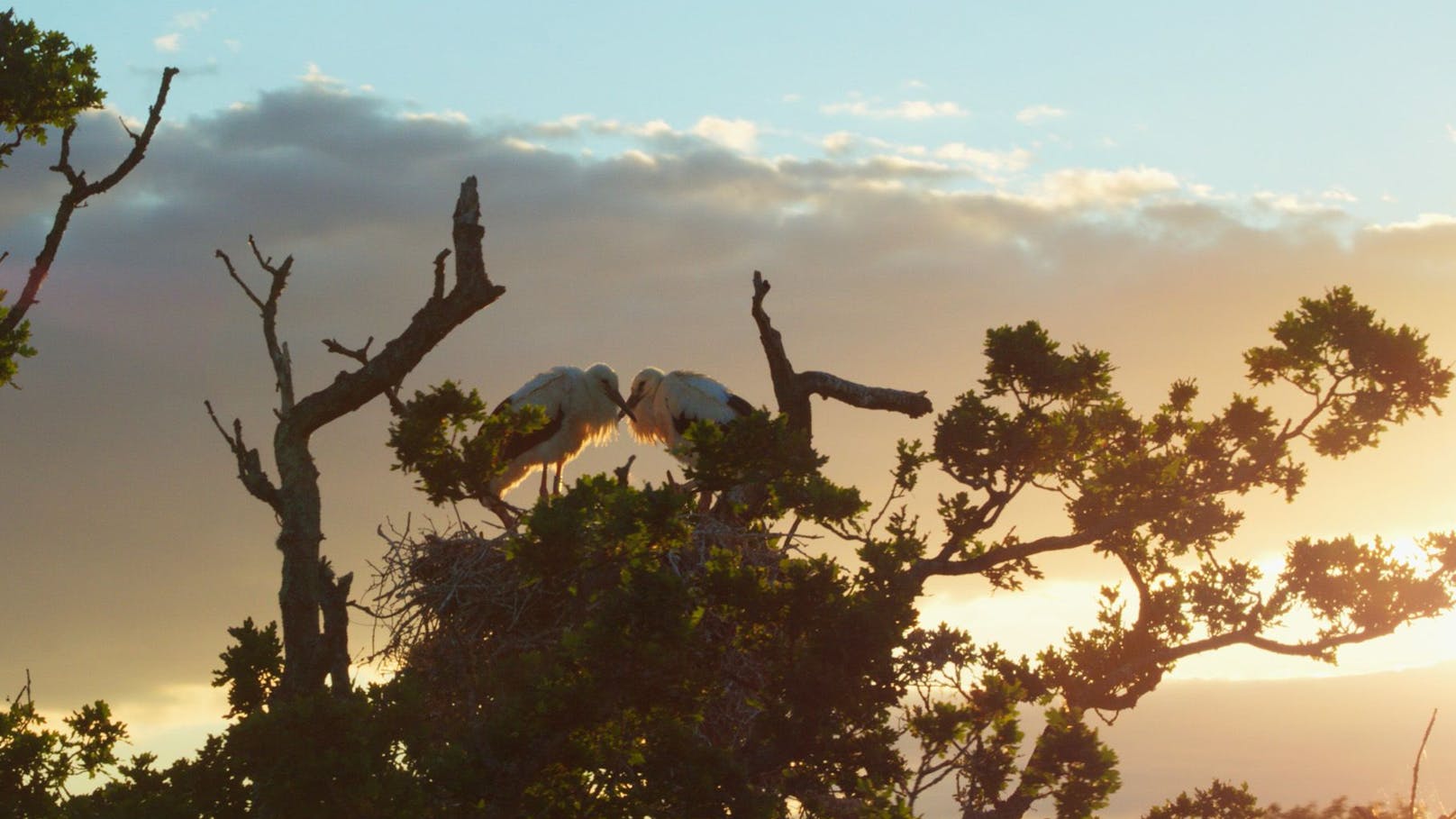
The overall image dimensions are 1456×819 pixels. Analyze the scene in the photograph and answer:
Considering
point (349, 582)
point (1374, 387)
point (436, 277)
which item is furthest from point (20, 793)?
point (1374, 387)

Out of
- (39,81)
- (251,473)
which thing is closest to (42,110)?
(39,81)

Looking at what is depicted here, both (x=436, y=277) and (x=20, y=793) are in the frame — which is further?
(x=20, y=793)

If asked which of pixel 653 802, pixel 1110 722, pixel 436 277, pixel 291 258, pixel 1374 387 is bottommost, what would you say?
pixel 653 802

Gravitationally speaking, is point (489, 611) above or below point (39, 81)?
below

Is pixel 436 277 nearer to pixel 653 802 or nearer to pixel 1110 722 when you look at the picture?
pixel 653 802

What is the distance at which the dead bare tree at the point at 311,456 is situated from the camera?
988 cm

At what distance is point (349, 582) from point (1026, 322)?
17.5ft

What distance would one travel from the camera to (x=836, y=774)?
8672mm

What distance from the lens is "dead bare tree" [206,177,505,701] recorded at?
9.88 meters

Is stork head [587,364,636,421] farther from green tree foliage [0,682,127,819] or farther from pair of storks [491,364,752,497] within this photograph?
green tree foliage [0,682,127,819]

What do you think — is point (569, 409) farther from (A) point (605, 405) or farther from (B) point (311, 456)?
(B) point (311, 456)

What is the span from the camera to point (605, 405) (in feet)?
55.2

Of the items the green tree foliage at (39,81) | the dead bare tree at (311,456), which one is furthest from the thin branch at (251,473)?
the green tree foliage at (39,81)

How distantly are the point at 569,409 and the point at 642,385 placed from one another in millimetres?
928
